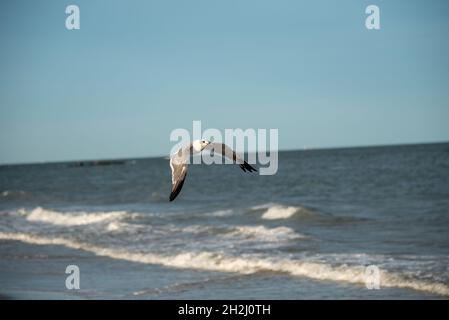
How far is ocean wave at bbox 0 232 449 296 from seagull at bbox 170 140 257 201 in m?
5.26

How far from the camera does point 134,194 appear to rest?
45438mm

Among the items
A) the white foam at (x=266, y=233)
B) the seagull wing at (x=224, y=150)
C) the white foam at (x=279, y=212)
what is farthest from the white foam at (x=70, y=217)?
the seagull wing at (x=224, y=150)

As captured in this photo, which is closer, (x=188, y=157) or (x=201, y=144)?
(x=201, y=144)

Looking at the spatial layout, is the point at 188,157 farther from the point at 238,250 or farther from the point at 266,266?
the point at 238,250

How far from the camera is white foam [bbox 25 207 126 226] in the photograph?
27.7m

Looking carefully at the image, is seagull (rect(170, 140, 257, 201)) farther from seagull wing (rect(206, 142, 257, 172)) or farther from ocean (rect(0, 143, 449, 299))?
ocean (rect(0, 143, 449, 299))

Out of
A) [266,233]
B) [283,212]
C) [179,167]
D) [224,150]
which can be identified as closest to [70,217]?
[283,212]

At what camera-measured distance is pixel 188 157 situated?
9.43m

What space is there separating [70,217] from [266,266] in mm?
15764

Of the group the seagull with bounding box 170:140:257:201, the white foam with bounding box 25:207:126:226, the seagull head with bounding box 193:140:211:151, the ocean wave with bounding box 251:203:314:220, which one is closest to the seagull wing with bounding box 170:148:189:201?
the seagull with bounding box 170:140:257:201

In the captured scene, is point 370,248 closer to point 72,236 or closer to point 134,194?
point 72,236

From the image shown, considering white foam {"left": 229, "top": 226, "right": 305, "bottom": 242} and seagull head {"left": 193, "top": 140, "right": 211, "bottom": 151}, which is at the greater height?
seagull head {"left": 193, "top": 140, "right": 211, "bottom": 151}

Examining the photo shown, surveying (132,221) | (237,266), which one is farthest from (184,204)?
(237,266)
